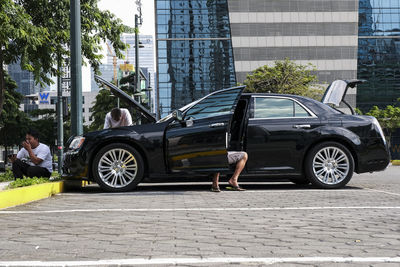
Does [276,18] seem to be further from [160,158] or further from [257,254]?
[257,254]

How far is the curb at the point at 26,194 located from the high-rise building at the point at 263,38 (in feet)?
164

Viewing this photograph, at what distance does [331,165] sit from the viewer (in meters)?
8.16

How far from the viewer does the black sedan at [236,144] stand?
7621 mm

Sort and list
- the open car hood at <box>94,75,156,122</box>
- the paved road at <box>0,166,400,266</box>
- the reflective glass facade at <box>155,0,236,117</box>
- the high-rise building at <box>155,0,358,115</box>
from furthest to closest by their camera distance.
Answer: the reflective glass facade at <box>155,0,236,117</box> < the high-rise building at <box>155,0,358,115</box> < the open car hood at <box>94,75,156,122</box> < the paved road at <box>0,166,400,266</box>

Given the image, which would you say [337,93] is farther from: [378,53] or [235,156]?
[378,53]

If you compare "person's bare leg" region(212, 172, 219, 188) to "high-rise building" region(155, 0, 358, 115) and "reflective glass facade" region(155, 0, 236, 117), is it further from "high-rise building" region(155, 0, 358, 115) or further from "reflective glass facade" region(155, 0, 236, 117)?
"reflective glass facade" region(155, 0, 236, 117)

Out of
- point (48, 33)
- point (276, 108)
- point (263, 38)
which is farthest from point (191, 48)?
point (276, 108)

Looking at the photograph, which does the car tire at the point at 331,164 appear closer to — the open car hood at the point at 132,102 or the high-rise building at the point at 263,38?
the open car hood at the point at 132,102

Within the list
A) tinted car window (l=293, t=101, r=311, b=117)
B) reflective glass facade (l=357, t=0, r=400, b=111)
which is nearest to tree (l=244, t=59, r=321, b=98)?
reflective glass facade (l=357, t=0, r=400, b=111)

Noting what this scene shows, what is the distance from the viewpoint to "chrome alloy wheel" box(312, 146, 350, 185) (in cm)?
811

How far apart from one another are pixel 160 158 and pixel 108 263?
467 cm

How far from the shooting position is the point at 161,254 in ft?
11.0

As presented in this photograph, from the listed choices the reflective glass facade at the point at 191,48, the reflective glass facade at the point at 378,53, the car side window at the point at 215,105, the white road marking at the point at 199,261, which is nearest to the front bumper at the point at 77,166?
the car side window at the point at 215,105

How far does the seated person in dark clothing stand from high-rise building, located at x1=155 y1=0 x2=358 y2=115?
4895 cm
